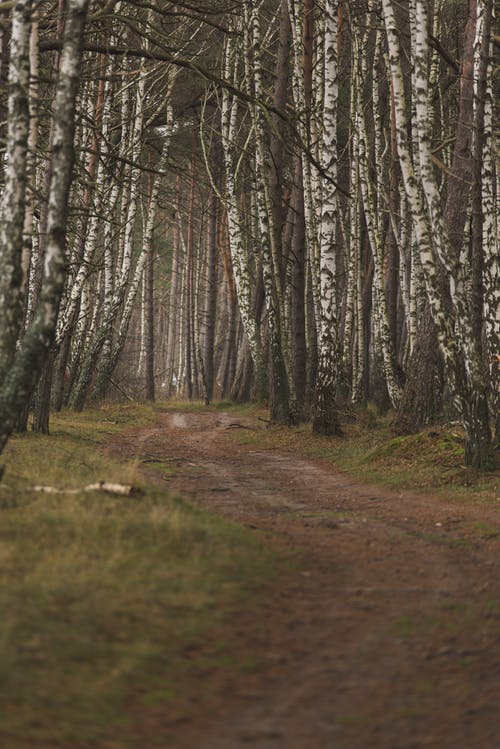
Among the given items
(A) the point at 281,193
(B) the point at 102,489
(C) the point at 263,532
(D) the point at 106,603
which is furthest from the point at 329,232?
(D) the point at 106,603

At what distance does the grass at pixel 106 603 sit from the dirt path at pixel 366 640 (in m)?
0.22

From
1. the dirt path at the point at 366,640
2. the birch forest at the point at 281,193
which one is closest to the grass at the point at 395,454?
the birch forest at the point at 281,193

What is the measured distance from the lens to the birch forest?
796 cm

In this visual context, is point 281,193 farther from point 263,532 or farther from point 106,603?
point 106,603

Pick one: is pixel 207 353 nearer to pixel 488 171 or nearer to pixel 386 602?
pixel 488 171

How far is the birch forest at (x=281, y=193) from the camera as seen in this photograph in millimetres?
7961

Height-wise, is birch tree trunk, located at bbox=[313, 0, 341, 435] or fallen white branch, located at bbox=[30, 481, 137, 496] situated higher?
birch tree trunk, located at bbox=[313, 0, 341, 435]

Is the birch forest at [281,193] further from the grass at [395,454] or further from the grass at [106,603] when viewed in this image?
the grass at [106,603]

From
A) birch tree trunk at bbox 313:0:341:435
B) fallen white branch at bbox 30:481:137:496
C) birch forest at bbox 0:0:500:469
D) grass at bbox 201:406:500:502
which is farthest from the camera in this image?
birch tree trunk at bbox 313:0:341:435

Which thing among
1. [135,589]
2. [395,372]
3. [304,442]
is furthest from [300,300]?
[135,589]

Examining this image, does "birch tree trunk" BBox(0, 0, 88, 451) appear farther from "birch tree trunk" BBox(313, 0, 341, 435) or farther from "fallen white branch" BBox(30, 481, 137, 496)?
"birch tree trunk" BBox(313, 0, 341, 435)

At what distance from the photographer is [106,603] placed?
5.09 meters

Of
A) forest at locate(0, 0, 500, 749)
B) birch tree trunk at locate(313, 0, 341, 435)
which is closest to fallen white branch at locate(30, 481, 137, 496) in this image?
forest at locate(0, 0, 500, 749)

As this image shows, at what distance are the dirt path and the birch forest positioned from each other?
9.50 feet
